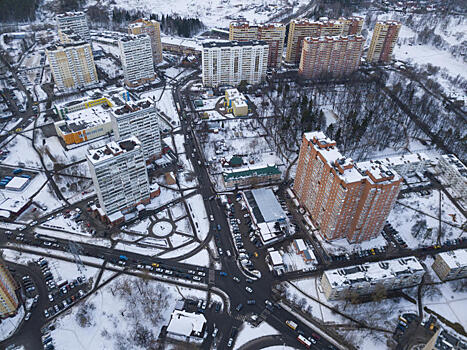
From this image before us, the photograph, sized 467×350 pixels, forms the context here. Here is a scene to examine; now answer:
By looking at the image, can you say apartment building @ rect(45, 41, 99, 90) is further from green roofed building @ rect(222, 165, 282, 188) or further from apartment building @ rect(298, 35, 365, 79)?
apartment building @ rect(298, 35, 365, 79)

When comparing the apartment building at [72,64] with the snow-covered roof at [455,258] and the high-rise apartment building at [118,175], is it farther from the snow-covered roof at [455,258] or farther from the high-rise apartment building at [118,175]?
the snow-covered roof at [455,258]

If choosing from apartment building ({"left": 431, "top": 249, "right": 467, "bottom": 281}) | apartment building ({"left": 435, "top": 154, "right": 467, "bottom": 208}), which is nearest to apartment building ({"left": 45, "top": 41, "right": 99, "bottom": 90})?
apartment building ({"left": 435, "top": 154, "right": 467, "bottom": 208})

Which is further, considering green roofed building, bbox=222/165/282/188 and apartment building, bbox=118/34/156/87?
apartment building, bbox=118/34/156/87

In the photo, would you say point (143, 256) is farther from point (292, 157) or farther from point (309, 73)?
point (309, 73)

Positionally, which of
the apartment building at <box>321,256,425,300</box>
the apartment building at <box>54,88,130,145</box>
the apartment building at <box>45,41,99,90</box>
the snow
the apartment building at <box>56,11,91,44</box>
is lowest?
the snow

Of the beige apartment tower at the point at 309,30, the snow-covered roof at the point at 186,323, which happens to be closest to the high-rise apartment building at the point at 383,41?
the beige apartment tower at the point at 309,30

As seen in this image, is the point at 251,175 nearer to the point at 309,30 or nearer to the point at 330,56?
the point at 330,56
